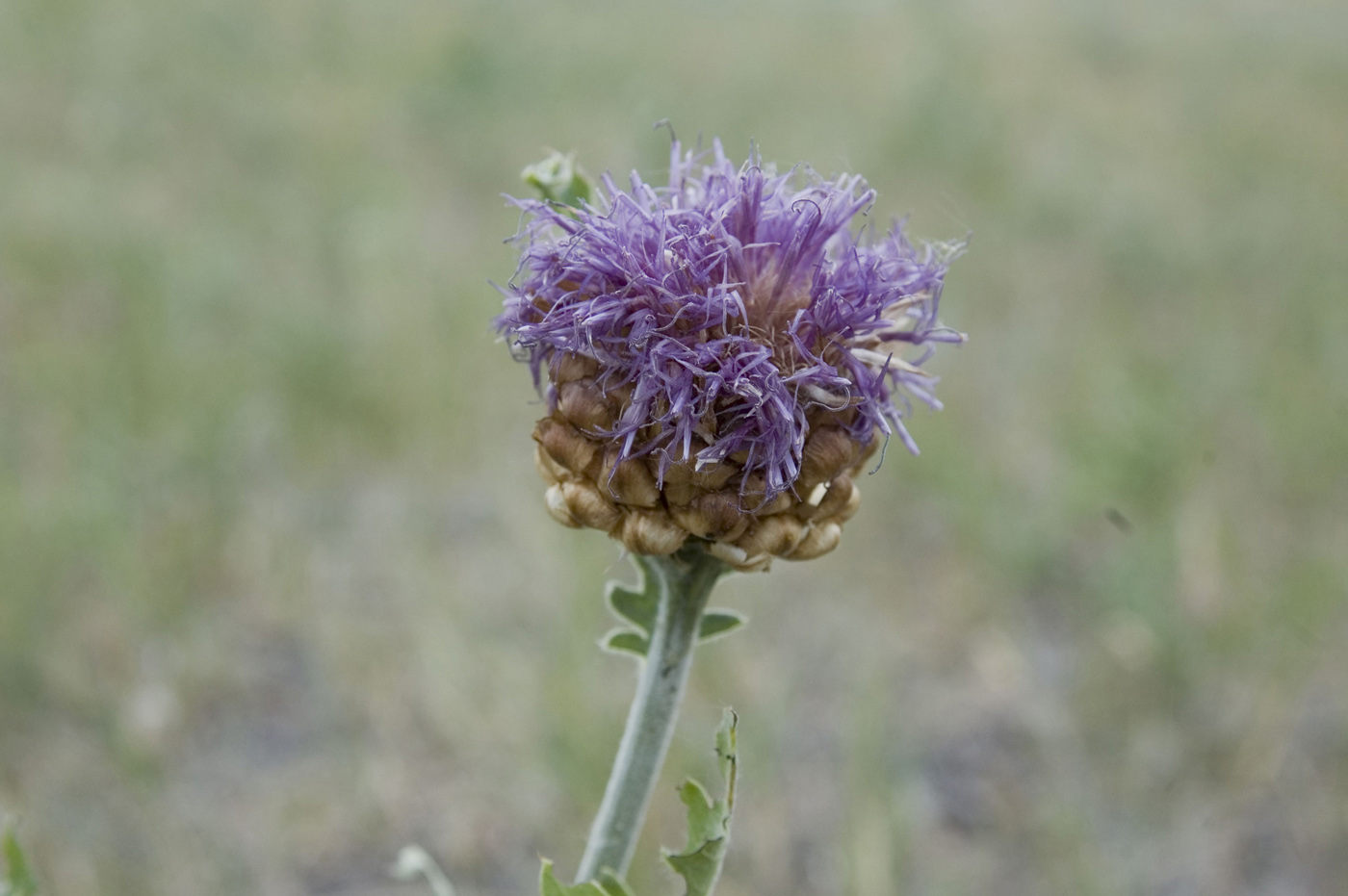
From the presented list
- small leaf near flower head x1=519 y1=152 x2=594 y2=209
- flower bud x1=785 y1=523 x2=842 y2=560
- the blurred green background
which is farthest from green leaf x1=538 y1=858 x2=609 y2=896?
the blurred green background

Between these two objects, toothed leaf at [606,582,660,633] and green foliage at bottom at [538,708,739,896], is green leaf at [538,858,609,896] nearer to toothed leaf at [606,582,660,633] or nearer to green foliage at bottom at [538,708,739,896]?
green foliage at bottom at [538,708,739,896]

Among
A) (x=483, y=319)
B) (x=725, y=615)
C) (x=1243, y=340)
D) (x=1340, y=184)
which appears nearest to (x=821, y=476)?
(x=725, y=615)

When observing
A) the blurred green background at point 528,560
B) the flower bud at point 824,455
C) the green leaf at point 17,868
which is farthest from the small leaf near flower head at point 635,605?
the blurred green background at point 528,560

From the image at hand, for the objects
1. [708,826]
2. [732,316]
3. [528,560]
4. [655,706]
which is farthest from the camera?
[528,560]

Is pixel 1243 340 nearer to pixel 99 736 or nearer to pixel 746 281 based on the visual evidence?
pixel 746 281

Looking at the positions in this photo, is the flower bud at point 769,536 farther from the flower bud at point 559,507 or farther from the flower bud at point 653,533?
the flower bud at point 559,507

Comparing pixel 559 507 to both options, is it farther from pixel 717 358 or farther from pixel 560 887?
Answer: pixel 560 887

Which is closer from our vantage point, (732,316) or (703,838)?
(703,838)

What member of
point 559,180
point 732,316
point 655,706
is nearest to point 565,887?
point 655,706
